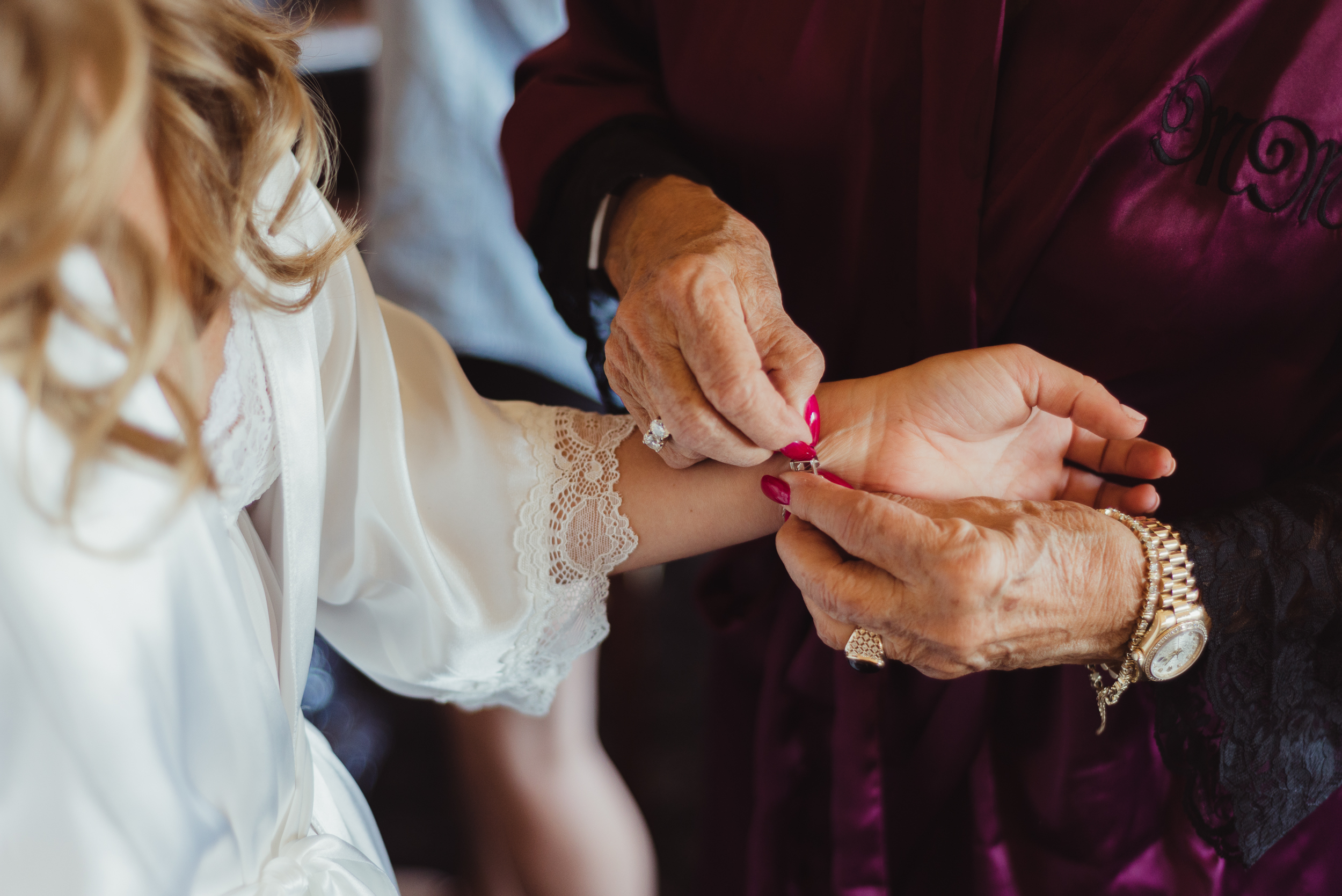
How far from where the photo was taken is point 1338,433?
0.75 metres

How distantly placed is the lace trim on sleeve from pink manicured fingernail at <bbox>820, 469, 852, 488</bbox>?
20 centimetres

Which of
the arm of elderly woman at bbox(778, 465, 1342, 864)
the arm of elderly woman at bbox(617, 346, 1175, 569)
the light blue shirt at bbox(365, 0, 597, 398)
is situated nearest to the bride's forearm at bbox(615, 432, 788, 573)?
the arm of elderly woman at bbox(617, 346, 1175, 569)

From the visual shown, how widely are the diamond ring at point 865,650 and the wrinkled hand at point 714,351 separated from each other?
186mm

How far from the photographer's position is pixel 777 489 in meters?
0.78

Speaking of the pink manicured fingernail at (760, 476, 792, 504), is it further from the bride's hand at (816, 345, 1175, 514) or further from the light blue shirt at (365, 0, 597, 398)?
the light blue shirt at (365, 0, 597, 398)

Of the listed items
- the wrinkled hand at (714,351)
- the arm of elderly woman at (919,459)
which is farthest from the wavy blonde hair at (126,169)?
the arm of elderly woman at (919,459)

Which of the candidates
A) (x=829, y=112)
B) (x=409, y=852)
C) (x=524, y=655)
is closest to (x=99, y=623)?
(x=524, y=655)

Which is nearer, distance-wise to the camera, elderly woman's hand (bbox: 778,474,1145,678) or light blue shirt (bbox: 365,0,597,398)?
elderly woman's hand (bbox: 778,474,1145,678)

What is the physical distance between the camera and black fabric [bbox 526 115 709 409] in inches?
36.6

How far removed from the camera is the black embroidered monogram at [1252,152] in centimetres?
68

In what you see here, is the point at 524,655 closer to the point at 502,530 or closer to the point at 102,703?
the point at 502,530

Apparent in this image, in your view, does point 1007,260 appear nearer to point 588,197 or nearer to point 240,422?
point 588,197

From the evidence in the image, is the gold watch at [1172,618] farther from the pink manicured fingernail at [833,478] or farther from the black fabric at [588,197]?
the black fabric at [588,197]

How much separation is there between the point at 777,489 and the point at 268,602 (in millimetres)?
469
